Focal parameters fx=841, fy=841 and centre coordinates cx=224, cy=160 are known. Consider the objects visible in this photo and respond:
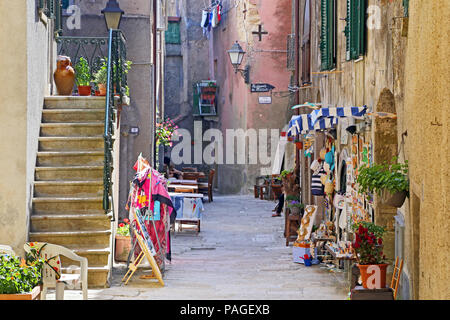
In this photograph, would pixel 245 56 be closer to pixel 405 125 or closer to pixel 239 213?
pixel 239 213

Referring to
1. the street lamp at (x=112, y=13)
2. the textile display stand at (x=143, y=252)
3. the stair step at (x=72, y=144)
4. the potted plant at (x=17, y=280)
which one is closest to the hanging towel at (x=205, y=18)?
the street lamp at (x=112, y=13)

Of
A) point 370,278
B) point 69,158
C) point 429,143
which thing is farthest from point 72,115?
point 429,143

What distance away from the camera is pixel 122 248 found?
13.8 meters

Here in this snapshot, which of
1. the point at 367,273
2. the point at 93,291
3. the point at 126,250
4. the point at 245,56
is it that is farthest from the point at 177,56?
the point at 367,273

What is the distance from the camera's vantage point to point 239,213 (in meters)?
24.0

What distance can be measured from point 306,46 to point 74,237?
33.5 feet

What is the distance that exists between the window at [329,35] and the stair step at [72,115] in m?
3.97

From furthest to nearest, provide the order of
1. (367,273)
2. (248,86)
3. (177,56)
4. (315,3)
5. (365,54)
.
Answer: (177,56)
(248,86)
(315,3)
(365,54)
(367,273)

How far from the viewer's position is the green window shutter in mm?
39625

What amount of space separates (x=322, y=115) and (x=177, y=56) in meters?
29.2

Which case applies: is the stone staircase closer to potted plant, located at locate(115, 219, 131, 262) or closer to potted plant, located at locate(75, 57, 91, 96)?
potted plant, located at locate(115, 219, 131, 262)

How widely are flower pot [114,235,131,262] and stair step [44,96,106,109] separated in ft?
7.16

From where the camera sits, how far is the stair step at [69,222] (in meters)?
11.6

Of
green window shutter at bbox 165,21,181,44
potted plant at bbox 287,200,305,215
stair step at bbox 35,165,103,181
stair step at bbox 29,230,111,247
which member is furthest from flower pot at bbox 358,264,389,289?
green window shutter at bbox 165,21,181,44
